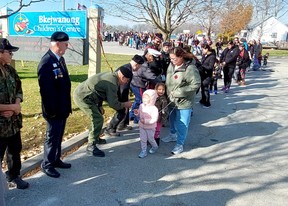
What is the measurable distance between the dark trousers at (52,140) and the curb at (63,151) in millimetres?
238

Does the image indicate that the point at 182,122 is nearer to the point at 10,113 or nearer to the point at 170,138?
the point at 170,138

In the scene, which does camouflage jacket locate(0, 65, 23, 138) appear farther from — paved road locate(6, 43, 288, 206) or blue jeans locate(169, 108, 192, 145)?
blue jeans locate(169, 108, 192, 145)

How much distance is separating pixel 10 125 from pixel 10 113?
0.46ft

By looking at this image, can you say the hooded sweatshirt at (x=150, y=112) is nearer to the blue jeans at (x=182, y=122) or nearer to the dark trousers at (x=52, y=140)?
the blue jeans at (x=182, y=122)

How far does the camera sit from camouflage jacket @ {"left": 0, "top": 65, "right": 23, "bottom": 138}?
9.77 feet

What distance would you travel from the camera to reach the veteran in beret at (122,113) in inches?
183

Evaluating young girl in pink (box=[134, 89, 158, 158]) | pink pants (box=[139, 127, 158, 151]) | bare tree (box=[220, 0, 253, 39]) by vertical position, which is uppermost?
bare tree (box=[220, 0, 253, 39])

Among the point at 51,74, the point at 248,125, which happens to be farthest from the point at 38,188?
the point at 248,125

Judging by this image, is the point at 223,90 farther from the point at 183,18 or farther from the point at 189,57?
the point at 189,57

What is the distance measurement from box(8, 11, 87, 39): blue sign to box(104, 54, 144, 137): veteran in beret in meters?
→ 2.77

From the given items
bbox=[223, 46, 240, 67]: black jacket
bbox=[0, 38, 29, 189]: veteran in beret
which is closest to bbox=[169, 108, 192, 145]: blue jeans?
bbox=[0, 38, 29, 189]: veteran in beret

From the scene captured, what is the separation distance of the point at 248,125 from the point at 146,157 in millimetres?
3036

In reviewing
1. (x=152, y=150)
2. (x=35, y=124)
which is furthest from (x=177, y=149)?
(x=35, y=124)

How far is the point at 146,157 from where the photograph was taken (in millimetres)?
4434
